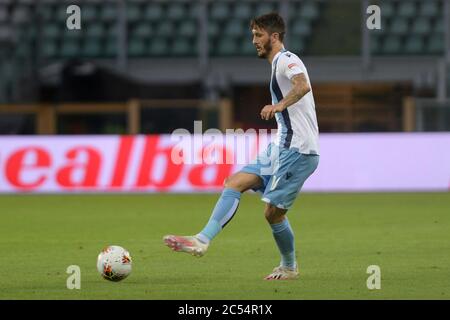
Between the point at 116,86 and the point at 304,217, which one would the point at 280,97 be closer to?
the point at 304,217

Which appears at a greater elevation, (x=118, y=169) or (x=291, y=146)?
(x=291, y=146)

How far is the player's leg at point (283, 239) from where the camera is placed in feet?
31.5

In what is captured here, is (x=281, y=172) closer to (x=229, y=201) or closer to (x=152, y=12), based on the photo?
(x=229, y=201)

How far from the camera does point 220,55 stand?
95.0ft

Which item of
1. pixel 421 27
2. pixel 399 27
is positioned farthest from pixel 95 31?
pixel 421 27

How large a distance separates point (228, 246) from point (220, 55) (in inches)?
653

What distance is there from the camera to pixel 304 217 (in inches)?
652

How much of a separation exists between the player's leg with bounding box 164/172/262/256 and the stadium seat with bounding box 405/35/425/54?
20182mm

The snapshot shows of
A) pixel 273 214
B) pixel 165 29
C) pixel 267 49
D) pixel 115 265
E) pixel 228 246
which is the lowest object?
pixel 228 246

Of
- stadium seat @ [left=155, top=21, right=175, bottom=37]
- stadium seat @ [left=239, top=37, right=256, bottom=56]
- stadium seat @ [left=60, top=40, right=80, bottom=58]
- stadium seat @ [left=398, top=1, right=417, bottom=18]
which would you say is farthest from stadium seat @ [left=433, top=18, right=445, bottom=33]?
stadium seat @ [left=60, top=40, right=80, bottom=58]

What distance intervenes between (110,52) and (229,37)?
2.92 metres

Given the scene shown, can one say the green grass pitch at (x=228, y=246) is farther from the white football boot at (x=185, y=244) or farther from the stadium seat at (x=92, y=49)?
the stadium seat at (x=92, y=49)
